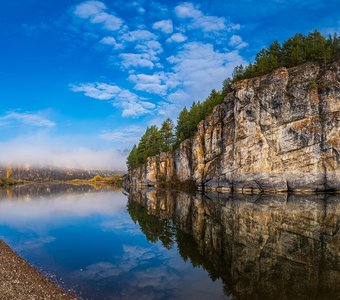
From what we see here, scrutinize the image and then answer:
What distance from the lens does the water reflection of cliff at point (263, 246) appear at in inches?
699

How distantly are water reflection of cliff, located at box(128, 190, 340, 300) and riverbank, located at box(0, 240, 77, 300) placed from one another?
9729 millimetres

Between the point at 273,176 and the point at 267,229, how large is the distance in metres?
44.5

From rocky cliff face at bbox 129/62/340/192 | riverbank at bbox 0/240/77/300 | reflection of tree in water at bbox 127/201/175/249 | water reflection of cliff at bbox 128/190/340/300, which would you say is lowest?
reflection of tree in water at bbox 127/201/175/249

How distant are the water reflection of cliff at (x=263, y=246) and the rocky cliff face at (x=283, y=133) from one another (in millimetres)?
25724

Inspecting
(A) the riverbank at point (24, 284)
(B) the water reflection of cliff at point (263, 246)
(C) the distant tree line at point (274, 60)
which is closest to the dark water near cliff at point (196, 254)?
(B) the water reflection of cliff at point (263, 246)

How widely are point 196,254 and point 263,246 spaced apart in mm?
5849

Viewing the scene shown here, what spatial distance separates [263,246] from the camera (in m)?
26.5

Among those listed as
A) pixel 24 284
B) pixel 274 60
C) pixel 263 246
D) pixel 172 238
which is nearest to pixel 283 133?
pixel 274 60

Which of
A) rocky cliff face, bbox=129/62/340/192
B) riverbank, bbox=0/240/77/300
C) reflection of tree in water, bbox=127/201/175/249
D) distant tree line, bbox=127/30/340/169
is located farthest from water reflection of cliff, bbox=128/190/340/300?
distant tree line, bbox=127/30/340/169

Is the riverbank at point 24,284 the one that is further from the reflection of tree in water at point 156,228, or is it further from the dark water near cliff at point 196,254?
the reflection of tree in water at point 156,228

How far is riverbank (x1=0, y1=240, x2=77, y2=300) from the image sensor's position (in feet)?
50.8

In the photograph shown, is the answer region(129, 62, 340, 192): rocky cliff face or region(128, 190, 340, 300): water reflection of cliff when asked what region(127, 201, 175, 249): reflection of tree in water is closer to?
region(128, 190, 340, 300): water reflection of cliff

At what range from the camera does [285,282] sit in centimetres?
1819

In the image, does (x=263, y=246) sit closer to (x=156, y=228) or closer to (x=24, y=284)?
(x=156, y=228)
